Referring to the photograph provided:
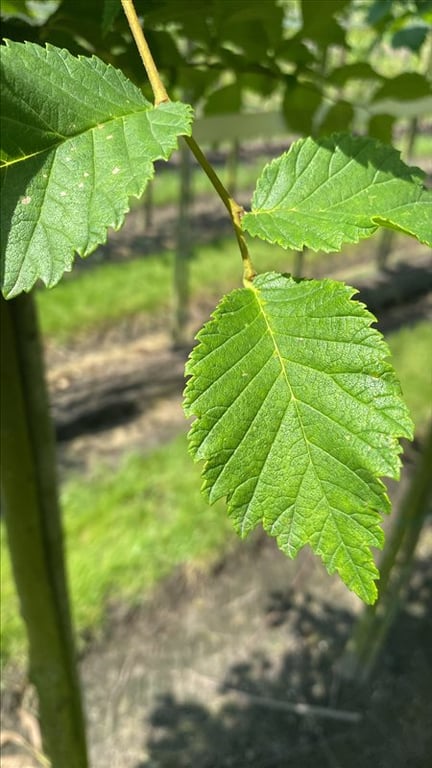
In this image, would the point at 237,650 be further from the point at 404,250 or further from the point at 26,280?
→ the point at 404,250

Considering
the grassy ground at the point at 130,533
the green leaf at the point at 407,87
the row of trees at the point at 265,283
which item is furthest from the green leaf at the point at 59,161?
the grassy ground at the point at 130,533

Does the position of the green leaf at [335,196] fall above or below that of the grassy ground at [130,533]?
above

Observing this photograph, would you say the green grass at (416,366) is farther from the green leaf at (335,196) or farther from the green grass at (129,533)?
the green leaf at (335,196)

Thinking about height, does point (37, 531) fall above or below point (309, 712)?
above

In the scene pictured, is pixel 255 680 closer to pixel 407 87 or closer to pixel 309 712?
pixel 309 712

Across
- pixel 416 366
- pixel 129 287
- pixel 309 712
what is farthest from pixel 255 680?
pixel 129 287
